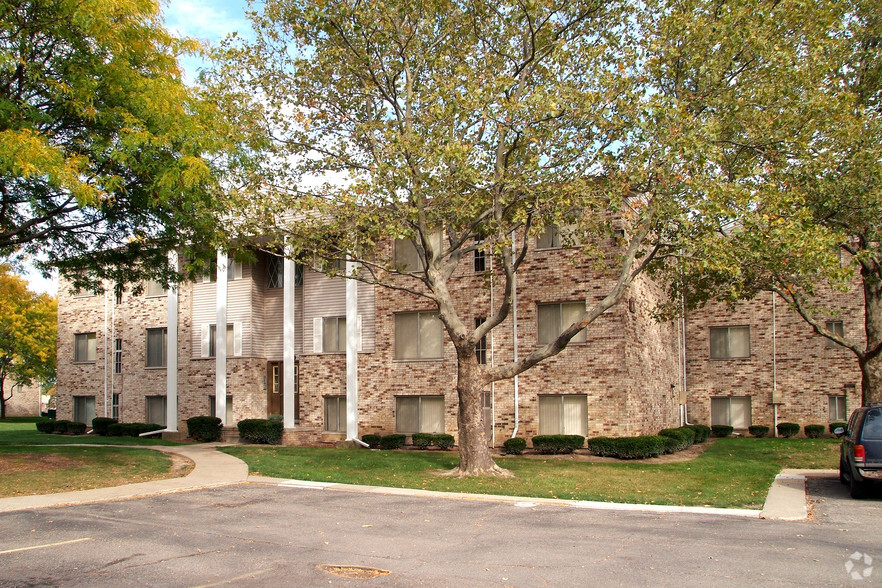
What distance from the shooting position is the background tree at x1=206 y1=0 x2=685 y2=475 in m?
15.7

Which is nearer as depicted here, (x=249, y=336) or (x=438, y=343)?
(x=438, y=343)

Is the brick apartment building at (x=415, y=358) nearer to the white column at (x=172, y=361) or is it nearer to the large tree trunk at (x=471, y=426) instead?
the white column at (x=172, y=361)

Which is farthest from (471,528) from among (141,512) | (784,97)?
(784,97)

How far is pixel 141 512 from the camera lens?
1238 cm

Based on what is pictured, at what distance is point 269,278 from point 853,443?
22489 mm

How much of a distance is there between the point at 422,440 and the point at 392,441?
108 cm

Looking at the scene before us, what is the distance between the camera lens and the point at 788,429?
98.8 feet

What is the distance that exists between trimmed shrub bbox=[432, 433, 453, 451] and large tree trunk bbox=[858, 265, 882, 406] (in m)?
12.2

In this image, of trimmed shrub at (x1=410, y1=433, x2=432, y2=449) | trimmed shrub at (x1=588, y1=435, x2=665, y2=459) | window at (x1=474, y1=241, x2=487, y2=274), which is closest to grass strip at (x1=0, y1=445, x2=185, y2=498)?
trimmed shrub at (x1=410, y1=433, x2=432, y2=449)

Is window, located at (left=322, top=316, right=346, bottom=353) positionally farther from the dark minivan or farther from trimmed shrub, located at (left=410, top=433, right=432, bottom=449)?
A: the dark minivan

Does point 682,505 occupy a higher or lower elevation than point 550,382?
lower

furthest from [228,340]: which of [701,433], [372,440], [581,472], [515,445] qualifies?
[701,433]

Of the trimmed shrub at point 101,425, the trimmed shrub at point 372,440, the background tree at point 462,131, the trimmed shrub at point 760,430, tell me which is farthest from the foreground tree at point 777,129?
the trimmed shrub at point 101,425

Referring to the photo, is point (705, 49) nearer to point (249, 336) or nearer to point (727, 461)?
point (727, 461)
